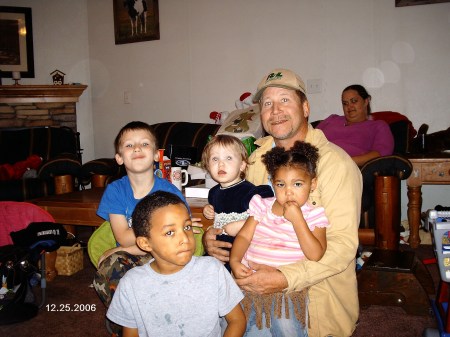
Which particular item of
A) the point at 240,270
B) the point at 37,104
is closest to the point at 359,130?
the point at 240,270

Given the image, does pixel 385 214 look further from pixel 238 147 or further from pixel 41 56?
pixel 41 56

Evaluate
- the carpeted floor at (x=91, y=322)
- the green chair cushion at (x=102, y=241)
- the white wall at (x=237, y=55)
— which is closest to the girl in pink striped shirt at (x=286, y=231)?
the green chair cushion at (x=102, y=241)

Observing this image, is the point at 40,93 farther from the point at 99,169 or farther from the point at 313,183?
the point at 313,183

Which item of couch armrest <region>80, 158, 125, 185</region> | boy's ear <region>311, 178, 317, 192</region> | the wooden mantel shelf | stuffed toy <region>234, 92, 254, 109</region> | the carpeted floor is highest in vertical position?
the wooden mantel shelf

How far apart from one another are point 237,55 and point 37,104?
2.65 metres

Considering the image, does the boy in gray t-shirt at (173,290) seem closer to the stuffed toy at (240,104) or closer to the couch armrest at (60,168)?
the couch armrest at (60,168)

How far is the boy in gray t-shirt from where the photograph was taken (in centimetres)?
121

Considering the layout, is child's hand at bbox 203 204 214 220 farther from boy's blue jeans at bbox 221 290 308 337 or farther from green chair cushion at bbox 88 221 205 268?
boy's blue jeans at bbox 221 290 308 337

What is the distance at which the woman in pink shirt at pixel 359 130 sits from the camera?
307 centimetres

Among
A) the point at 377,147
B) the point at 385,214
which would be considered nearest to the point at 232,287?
the point at 385,214

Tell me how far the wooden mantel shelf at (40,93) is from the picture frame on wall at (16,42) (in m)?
0.32

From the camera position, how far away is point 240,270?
1362 mm

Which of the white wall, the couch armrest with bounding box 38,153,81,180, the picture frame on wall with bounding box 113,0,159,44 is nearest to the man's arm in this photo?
the couch armrest with bounding box 38,153,81,180

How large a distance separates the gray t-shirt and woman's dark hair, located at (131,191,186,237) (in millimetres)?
131
